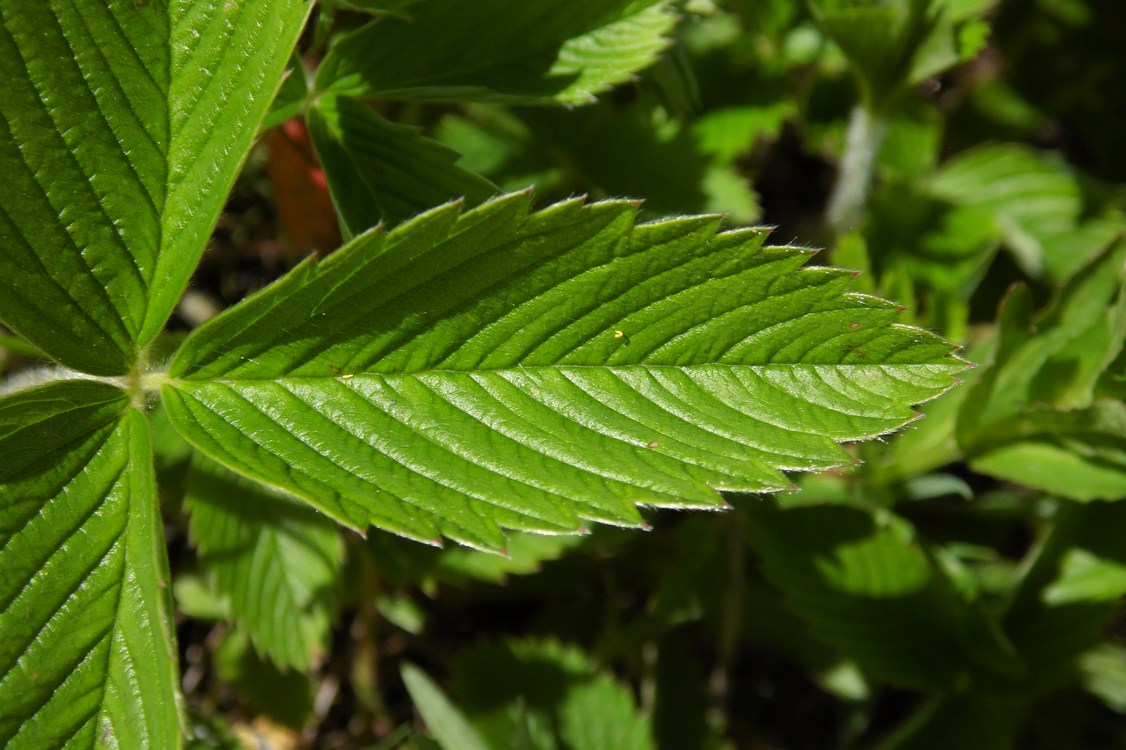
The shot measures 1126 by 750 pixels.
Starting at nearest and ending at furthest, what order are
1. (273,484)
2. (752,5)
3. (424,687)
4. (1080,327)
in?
(273,484)
(1080,327)
(424,687)
(752,5)

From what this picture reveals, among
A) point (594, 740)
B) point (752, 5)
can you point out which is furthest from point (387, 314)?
point (752, 5)

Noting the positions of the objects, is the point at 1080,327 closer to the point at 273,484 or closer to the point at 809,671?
the point at 809,671

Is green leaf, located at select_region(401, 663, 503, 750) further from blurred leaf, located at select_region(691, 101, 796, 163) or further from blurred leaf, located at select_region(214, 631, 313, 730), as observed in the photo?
blurred leaf, located at select_region(691, 101, 796, 163)

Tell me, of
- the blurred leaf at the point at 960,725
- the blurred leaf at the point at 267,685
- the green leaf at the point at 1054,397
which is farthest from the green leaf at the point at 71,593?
the blurred leaf at the point at 960,725

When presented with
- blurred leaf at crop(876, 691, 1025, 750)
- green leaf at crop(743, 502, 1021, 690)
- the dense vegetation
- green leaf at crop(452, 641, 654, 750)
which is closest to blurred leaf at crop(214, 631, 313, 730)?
the dense vegetation

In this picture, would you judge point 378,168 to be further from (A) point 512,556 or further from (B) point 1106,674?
(B) point 1106,674

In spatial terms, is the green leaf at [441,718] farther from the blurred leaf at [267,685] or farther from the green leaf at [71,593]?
the green leaf at [71,593]
